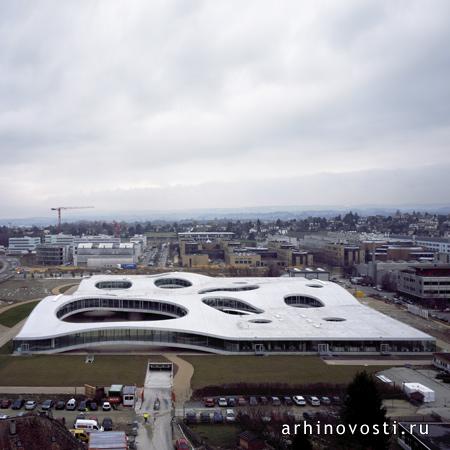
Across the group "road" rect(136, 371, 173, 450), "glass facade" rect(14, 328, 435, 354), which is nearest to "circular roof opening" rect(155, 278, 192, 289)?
"glass facade" rect(14, 328, 435, 354)

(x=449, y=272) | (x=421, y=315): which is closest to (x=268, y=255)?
(x=449, y=272)

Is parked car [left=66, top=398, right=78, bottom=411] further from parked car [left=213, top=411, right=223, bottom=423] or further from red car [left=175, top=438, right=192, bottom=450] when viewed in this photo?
parked car [left=213, top=411, right=223, bottom=423]

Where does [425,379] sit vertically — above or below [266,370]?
below

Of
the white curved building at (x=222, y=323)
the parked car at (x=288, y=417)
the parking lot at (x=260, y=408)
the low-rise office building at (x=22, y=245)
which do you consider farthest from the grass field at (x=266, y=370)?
the low-rise office building at (x=22, y=245)

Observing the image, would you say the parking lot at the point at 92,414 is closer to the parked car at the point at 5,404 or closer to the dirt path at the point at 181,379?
the parked car at the point at 5,404

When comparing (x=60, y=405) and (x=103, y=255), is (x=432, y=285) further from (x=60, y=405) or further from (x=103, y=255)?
(x=103, y=255)

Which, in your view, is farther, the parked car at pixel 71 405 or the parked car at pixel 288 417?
the parked car at pixel 71 405

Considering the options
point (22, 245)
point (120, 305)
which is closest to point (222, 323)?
point (120, 305)
